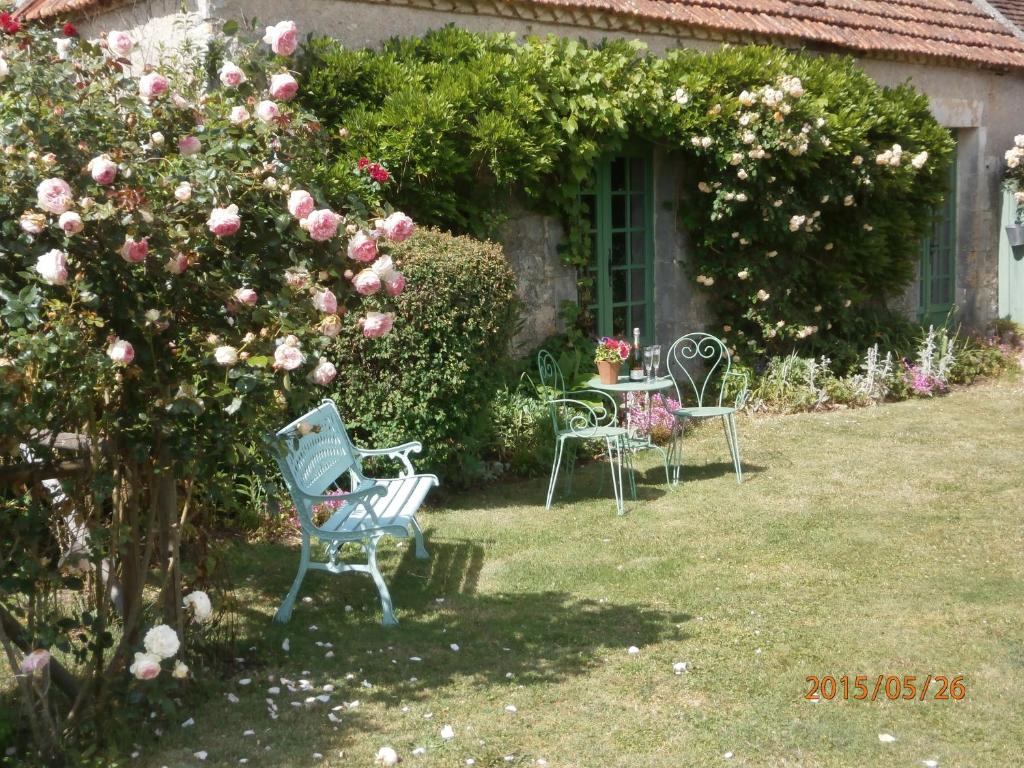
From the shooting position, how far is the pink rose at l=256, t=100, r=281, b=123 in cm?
365

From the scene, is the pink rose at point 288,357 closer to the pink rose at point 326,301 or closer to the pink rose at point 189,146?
the pink rose at point 326,301

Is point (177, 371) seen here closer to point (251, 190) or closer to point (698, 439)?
point (251, 190)

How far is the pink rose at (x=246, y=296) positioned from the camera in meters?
3.51

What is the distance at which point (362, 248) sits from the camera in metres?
3.65

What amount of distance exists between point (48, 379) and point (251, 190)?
87cm

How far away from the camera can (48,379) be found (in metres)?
3.25

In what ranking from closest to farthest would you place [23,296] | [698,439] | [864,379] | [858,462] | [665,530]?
[23,296] < [665,530] < [858,462] < [698,439] < [864,379]

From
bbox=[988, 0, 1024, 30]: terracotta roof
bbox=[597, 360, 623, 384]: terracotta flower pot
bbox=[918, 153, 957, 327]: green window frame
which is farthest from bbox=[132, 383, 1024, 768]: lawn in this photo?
bbox=[988, 0, 1024, 30]: terracotta roof

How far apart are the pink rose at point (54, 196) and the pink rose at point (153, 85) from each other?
0.55m

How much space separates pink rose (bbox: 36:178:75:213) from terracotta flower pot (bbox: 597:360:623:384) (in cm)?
471

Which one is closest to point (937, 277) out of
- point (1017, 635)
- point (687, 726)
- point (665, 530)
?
point (665, 530)

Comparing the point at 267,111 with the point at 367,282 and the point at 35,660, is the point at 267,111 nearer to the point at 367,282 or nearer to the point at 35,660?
the point at 367,282

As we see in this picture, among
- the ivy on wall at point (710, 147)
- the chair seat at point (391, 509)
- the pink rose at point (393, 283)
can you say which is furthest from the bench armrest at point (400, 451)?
the pink rose at point (393, 283)

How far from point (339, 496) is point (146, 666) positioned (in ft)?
5.07
